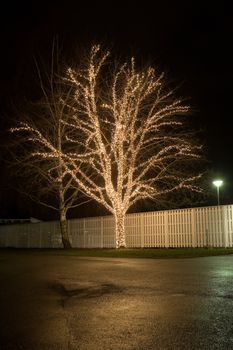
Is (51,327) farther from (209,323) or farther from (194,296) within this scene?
(194,296)

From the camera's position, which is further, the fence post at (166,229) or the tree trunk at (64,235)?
the tree trunk at (64,235)

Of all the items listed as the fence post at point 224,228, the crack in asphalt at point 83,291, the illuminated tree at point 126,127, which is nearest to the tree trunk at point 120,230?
the illuminated tree at point 126,127

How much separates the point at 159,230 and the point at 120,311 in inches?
680

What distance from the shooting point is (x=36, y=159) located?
27.5 metres

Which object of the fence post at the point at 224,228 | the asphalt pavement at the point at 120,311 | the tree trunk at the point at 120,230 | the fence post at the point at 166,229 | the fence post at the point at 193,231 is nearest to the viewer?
the asphalt pavement at the point at 120,311

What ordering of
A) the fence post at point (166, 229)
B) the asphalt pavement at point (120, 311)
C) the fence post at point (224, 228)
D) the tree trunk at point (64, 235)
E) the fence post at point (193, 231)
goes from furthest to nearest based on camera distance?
the tree trunk at point (64, 235) → the fence post at point (166, 229) → the fence post at point (193, 231) → the fence post at point (224, 228) → the asphalt pavement at point (120, 311)

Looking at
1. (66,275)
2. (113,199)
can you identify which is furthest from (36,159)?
(66,275)

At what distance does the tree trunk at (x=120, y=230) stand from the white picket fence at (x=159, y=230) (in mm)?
1137

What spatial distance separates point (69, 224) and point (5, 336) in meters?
26.0

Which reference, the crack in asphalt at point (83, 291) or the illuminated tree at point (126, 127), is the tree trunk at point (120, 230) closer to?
the illuminated tree at point (126, 127)

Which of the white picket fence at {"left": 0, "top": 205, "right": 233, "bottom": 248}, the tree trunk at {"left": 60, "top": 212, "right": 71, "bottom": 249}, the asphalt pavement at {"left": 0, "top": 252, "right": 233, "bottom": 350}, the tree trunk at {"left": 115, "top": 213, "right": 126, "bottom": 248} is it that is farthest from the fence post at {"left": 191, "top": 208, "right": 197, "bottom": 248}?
the asphalt pavement at {"left": 0, "top": 252, "right": 233, "bottom": 350}

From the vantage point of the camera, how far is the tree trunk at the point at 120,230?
81.7 ft

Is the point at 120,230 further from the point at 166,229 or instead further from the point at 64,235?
the point at 64,235

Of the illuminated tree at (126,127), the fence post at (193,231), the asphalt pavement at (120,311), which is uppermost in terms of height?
the illuminated tree at (126,127)
